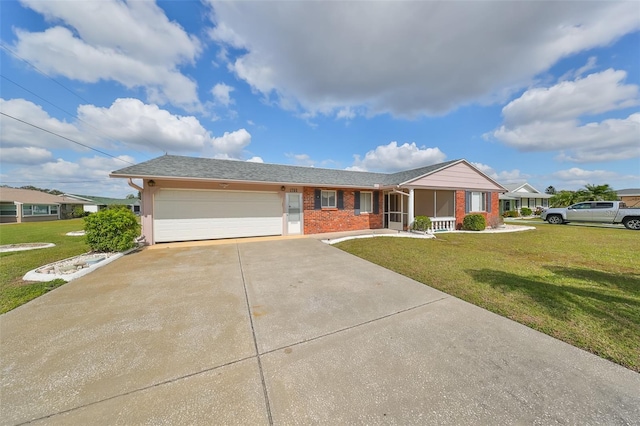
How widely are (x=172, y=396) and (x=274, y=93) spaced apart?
45.2ft

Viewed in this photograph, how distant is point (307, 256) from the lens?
7.25 meters

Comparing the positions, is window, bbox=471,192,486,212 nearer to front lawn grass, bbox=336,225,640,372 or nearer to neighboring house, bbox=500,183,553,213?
front lawn grass, bbox=336,225,640,372

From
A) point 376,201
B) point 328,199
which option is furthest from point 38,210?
point 376,201

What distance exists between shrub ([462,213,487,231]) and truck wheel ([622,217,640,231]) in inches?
345

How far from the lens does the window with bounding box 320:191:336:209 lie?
12.3 m

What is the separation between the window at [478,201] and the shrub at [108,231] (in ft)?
57.7

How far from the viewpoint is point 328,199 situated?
12469 mm

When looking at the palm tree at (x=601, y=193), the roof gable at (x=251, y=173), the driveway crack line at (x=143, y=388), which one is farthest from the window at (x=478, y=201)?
the palm tree at (x=601, y=193)

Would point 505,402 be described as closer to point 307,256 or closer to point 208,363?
point 208,363

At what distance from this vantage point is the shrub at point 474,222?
13.6m

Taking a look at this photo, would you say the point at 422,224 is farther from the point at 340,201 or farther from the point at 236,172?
the point at 236,172

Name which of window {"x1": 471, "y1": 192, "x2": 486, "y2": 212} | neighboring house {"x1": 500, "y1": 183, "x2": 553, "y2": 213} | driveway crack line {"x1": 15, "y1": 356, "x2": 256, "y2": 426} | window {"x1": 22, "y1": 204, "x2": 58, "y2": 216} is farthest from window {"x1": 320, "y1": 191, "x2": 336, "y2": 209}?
window {"x1": 22, "y1": 204, "x2": 58, "y2": 216}

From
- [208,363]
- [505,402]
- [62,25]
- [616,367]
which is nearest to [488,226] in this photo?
[616,367]

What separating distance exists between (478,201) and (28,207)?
1899 inches
